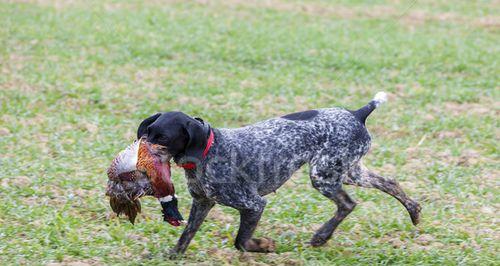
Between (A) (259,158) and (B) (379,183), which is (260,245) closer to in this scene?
(A) (259,158)

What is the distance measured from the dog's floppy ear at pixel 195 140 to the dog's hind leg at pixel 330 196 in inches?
42.8

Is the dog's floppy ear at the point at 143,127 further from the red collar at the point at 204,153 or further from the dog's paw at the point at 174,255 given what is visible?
the dog's paw at the point at 174,255

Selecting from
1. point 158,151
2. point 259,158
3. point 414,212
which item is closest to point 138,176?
point 158,151

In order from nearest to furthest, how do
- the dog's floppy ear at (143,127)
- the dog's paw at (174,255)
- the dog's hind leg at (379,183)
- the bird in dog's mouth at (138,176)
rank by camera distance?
the bird in dog's mouth at (138,176)
the dog's floppy ear at (143,127)
the dog's paw at (174,255)
the dog's hind leg at (379,183)

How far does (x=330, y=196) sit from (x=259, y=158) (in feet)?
2.44

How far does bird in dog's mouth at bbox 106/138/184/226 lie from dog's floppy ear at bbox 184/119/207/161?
0.61 ft

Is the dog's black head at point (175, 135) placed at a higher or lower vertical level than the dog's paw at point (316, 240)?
higher

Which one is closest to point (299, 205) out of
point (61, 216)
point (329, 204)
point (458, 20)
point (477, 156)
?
point (329, 204)

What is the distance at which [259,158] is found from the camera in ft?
19.4

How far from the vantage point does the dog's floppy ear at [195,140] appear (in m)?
5.41

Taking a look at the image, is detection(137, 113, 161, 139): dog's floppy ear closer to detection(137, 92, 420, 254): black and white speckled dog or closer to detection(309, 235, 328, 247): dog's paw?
detection(137, 92, 420, 254): black and white speckled dog

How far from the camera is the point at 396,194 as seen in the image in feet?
21.6

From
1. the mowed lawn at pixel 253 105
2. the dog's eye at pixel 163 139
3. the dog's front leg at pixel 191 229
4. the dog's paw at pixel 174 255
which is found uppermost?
the dog's eye at pixel 163 139

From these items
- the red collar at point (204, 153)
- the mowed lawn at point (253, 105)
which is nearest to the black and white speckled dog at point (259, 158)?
the red collar at point (204, 153)
